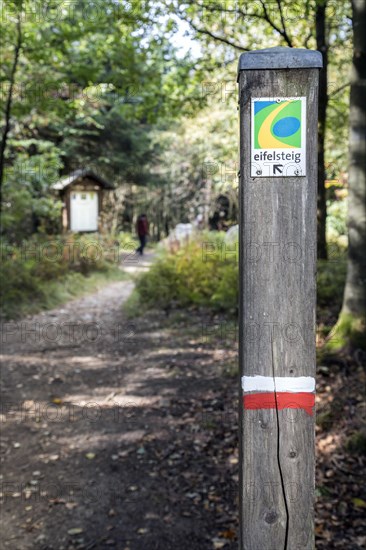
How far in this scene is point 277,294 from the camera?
1.53 metres

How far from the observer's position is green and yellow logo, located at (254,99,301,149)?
145 centimetres

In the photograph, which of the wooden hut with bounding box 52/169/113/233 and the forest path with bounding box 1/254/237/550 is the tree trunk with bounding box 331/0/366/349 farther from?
the wooden hut with bounding box 52/169/113/233

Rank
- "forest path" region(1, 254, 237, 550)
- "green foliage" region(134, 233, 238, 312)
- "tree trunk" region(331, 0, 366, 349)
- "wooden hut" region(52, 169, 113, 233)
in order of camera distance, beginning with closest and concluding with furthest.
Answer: "forest path" region(1, 254, 237, 550) < "tree trunk" region(331, 0, 366, 349) < "green foliage" region(134, 233, 238, 312) < "wooden hut" region(52, 169, 113, 233)

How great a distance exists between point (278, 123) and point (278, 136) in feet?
0.11

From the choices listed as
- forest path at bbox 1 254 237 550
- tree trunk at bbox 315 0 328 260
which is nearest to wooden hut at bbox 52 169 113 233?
forest path at bbox 1 254 237 550

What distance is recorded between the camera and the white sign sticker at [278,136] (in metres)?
1.45

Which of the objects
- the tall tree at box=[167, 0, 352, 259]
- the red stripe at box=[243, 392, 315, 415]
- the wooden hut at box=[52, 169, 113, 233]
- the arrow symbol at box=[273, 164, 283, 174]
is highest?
the tall tree at box=[167, 0, 352, 259]

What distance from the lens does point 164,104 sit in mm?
9805

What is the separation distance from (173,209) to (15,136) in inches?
561

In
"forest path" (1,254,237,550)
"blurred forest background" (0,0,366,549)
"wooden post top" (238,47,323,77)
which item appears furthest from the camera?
"blurred forest background" (0,0,366,549)

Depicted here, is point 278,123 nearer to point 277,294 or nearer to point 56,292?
point 277,294

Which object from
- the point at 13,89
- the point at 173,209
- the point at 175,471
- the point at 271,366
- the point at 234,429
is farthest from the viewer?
the point at 173,209

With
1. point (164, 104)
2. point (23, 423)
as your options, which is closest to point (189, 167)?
point (164, 104)

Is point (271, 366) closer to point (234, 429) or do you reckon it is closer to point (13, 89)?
point (234, 429)
